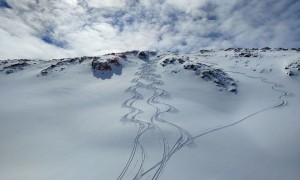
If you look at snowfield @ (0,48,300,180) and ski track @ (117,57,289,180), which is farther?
snowfield @ (0,48,300,180)

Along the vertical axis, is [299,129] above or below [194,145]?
above

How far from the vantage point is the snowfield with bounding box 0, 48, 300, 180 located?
14109 mm

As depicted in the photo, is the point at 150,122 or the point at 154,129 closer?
the point at 154,129

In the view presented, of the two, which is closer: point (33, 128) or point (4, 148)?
point (4, 148)

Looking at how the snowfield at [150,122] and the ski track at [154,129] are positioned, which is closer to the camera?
the ski track at [154,129]

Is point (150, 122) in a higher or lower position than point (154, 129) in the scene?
higher

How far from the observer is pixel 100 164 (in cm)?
1432

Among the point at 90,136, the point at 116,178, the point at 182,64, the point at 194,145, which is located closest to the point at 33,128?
the point at 90,136

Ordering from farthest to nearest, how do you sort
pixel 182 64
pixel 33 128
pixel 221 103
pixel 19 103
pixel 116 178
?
pixel 182 64
pixel 221 103
pixel 19 103
pixel 33 128
pixel 116 178

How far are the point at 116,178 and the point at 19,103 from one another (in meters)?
17.2

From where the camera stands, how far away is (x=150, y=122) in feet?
66.1

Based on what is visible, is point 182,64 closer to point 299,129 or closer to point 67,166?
point 299,129

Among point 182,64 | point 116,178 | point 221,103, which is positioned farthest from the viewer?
point 182,64

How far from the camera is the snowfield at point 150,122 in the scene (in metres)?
14.1
